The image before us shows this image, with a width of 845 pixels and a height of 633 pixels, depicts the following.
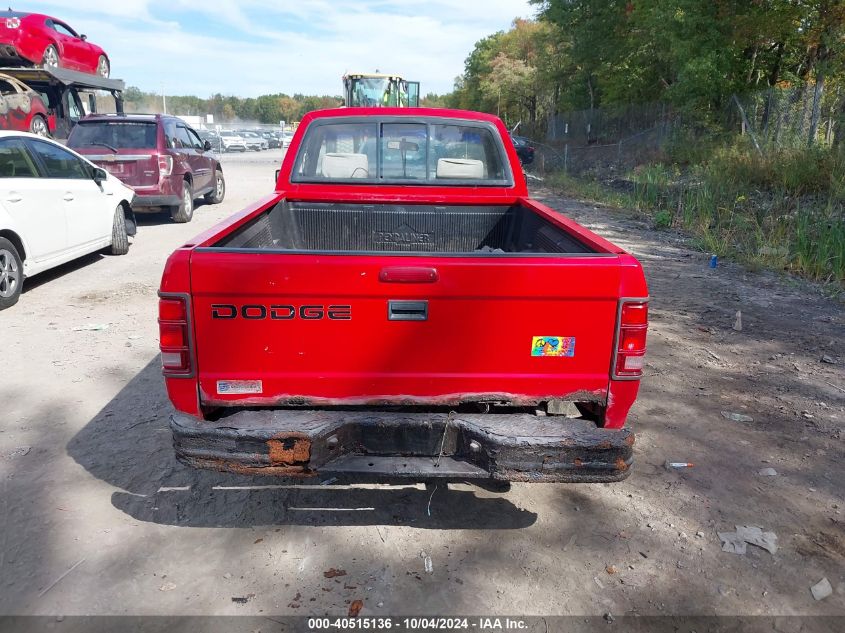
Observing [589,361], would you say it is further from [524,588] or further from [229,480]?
[229,480]

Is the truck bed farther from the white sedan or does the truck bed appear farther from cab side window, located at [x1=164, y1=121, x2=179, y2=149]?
cab side window, located at [x1=164, y1=121, x2=179, y2=149]

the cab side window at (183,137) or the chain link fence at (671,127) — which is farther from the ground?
the chain link fence at (671,127)

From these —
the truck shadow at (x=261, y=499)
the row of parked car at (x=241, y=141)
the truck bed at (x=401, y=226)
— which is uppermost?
the row of parked car at (x=241, y=141)

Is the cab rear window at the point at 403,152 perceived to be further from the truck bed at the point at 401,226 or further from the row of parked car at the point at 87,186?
the row of parked car at the point at 87,186

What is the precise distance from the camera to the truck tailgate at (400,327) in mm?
2506

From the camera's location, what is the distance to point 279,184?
183 inches

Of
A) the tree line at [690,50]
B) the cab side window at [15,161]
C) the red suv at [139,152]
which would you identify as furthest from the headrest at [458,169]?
the tree line at [690,50]

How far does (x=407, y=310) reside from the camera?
2.59 m

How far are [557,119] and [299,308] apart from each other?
43.9 meters

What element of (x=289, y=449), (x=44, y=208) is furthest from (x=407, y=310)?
(x=44, y=208)

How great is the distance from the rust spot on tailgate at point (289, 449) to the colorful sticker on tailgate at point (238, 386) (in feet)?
0.90

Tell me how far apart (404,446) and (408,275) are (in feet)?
2.51

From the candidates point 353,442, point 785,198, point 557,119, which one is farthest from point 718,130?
point 557,119

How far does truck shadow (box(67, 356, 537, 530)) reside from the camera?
316 cm
